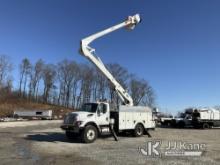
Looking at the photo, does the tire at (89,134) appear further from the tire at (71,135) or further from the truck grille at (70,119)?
the tire at (71,135)

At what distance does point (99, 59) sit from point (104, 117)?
4745 mm

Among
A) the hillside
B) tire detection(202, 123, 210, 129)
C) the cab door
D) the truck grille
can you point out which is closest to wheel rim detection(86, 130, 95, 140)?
the cab door

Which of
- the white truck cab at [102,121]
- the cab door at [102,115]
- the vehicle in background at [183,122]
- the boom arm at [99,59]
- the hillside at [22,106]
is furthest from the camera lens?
the hillside at [22,106]

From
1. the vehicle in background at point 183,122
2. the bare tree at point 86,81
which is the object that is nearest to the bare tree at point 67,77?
the bare tree at point 86,81

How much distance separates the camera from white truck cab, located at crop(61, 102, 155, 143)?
17828mm

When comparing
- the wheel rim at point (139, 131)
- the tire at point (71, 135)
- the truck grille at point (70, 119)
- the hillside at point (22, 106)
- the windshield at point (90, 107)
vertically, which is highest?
the hillside at point (22, 106)

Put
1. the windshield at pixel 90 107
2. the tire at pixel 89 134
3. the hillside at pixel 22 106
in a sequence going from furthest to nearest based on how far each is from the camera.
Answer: the hillside at pixel 22 106 < the windshield at pixel 90 107 < the tire at pixel 89 134

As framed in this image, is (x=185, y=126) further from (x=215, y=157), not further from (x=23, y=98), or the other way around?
(x=23, y=98)

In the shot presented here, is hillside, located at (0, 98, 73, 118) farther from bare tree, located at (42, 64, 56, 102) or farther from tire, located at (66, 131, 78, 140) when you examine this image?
tire, located at (66, 131, 78, 140)

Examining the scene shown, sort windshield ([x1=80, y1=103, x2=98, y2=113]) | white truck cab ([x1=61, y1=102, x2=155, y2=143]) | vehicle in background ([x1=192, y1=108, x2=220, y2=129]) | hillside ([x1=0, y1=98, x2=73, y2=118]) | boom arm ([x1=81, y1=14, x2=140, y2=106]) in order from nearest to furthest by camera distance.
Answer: white truck cab ([x1=61, y1=102, x2=155, y2=143]) → windshield ([x1=80, y1=103, x2=98, y2=113]) → boom arm ([x1=81, y1=14, x2=140, y2=106]) → vehicle in background ([x1=192, y1=108, x2=220, y2=129]) → hillside ([x1=0, y1=98, x2=73, y2=118])

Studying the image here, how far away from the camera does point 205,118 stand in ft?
113

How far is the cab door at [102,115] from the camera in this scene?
1878cm

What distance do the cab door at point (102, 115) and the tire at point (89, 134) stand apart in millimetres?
714

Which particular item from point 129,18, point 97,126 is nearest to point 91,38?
point 129,18
